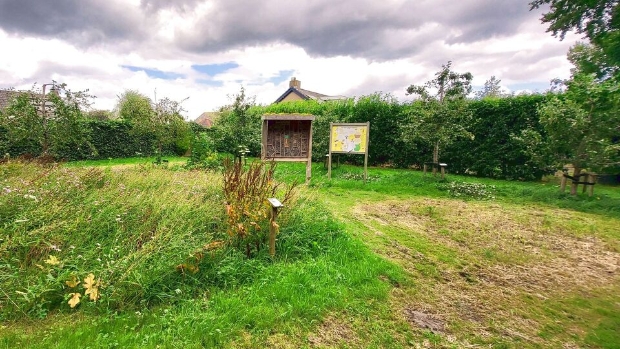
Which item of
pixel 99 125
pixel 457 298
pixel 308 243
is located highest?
pixel 99 125

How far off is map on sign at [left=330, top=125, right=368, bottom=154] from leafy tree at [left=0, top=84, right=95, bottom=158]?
7.44m

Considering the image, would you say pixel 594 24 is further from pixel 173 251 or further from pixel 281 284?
pixel 173 251

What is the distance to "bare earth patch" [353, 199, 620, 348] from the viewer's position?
2770 millimetres

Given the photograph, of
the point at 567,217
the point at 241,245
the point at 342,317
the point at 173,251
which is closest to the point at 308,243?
the point at 241,245

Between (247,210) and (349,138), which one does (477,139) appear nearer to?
(349,138)

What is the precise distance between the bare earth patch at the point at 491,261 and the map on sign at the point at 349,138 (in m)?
3.42

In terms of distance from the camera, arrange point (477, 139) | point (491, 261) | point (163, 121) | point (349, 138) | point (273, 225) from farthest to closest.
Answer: point (163, 121)
point (477, 139)
point (349, 138)
point (491, 261)
point (273, 225)

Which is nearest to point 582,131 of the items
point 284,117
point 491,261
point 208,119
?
point 491,261

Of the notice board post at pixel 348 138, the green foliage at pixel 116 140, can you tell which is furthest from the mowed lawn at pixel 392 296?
the green foliage at pixel 116 140

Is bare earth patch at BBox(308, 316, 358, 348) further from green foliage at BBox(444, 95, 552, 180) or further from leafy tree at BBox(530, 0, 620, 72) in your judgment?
green foliage at BBox(444, 95, 552, 180)

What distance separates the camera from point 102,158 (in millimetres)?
13961

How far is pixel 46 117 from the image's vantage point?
8242mm

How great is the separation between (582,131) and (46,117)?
13.7m

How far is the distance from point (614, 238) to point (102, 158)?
17.3 meters
